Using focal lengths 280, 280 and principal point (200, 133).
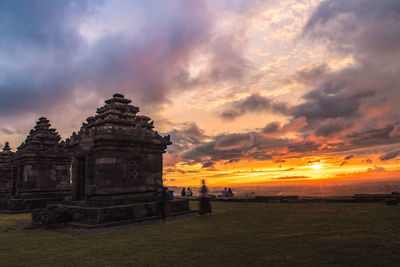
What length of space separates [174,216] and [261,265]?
31.2 ft

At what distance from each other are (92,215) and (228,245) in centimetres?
712

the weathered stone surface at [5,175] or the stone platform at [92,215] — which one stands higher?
the weathered stone surface at [5,175]

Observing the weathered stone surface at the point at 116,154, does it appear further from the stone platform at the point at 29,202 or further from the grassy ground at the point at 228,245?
the stone platform at the point at 29,202

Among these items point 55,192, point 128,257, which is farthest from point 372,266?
point 55,192

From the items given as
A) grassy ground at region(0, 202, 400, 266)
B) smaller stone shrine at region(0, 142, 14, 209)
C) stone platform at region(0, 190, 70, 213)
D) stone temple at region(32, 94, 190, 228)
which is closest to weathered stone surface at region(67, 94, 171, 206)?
stone temple at region(32, 94, 190, 228)

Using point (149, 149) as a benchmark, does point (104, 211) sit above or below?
below

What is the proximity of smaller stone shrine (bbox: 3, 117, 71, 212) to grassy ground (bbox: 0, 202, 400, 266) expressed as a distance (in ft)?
38.7

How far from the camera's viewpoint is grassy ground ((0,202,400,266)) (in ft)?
19.4

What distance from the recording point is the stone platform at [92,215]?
11.9 metres

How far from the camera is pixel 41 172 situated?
22.1m

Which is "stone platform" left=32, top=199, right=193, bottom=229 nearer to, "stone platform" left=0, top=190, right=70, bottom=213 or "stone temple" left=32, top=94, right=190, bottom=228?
"stone temple" left=32, top=94, right=190, bottom=228

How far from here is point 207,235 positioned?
877cm

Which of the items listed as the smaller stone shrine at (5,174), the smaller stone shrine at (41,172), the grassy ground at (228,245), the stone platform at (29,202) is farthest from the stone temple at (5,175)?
the grassy ground at (228,245)

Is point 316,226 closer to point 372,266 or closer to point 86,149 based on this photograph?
point 372,266
